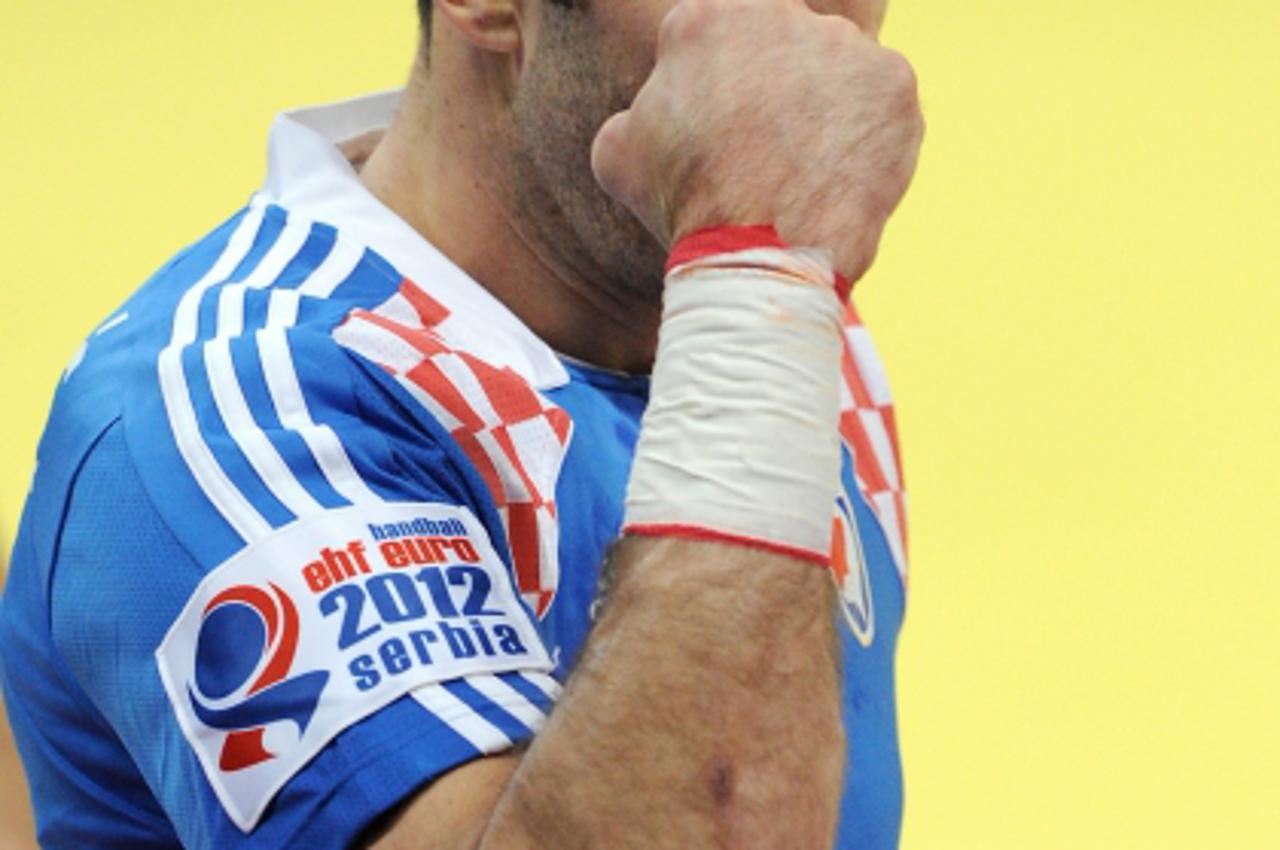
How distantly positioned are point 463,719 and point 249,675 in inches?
3.6

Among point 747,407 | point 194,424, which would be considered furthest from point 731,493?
point 194,424

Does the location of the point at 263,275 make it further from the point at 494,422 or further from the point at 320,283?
the point at 494,422

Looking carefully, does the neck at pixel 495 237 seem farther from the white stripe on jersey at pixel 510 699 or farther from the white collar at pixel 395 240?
the white stripe on jersey at pixel 510 699

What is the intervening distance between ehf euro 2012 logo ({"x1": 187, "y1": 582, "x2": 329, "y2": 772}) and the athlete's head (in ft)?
1.37

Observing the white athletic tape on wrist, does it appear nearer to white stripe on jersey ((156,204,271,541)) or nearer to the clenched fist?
the clenched fist

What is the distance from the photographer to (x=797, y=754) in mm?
901

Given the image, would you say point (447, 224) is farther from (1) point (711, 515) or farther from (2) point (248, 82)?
(2) point (248, 82)

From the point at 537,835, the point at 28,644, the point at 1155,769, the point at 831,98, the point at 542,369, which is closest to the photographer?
the point at 537,835

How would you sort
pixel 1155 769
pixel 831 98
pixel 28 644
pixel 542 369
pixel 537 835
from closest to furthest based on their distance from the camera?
pixel 537 835, pixel 831 98, pixel 28 644, pixel 542 369, pixel 1155 769

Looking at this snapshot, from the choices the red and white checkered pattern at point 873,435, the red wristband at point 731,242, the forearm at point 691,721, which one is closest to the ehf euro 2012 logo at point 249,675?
the forearm at point 691,721

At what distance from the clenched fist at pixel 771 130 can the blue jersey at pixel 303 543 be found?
0.16 m

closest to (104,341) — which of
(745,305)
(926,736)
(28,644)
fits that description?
(28,644)

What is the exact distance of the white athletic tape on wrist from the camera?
2.98 ft

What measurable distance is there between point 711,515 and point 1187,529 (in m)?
1.53
